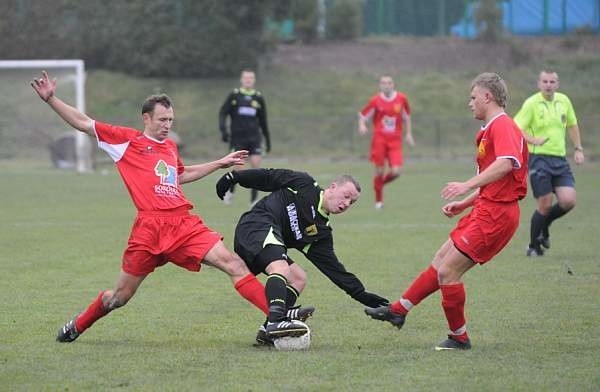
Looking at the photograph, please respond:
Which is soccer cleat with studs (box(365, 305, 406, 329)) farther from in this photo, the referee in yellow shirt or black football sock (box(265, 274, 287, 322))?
the referee in yellow shirt

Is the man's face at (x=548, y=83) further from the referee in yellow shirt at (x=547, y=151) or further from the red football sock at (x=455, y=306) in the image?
the red football sock at (x=455, y=306)

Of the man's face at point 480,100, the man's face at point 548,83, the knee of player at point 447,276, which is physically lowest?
the knee of player at point 447,276

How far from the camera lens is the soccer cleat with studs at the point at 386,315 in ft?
22.2

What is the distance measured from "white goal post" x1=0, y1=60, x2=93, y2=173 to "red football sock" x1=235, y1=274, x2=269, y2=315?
1801 centimetres

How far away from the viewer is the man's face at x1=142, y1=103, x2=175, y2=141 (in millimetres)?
6645

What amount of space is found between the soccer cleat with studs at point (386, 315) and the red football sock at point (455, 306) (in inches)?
16.0

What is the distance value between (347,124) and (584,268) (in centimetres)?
2026

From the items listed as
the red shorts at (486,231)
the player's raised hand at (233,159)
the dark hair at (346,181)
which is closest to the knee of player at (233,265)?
the player's raised hand at (233,159)

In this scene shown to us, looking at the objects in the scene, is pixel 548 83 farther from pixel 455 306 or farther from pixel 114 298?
pixel 114 298

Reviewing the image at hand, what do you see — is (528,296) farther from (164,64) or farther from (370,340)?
(164,64)

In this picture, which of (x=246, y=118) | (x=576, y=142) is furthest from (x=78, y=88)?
(x=576, y=142)

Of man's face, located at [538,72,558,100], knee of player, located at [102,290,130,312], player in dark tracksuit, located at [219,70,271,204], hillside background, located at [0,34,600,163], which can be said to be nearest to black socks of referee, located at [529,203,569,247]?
man's face, located at [538,72,558,100]

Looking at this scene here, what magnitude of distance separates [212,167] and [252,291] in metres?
0.97

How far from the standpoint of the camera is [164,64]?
33.6 metres
